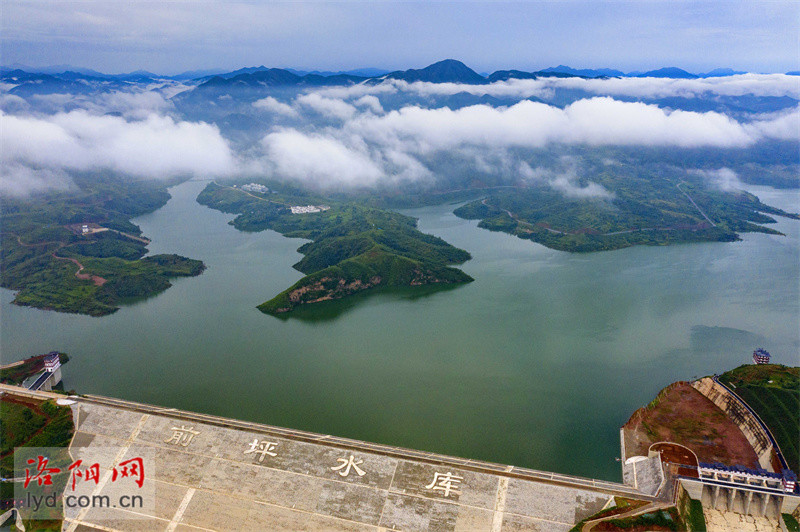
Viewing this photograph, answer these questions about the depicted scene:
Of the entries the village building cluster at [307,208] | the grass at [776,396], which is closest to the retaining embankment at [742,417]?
the grass at [776,396]

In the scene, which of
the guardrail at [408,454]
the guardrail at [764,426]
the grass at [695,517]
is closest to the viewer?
the grass at [695,517]

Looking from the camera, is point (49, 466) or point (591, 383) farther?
point (591, 383)

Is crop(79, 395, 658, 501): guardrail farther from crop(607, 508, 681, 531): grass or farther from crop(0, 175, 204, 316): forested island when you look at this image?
crop(0, 175, 204, 316): forested island

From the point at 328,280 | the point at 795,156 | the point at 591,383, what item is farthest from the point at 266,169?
the point at 795,156

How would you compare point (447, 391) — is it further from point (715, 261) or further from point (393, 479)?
point (715, 261)

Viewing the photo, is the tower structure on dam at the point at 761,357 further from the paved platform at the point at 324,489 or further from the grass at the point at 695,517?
the paved platform at the point at 324,489
